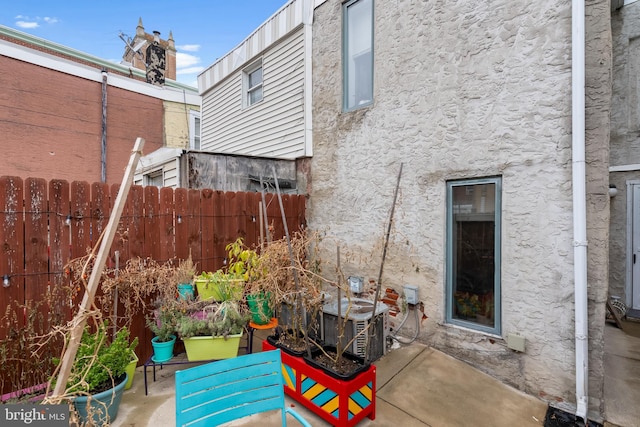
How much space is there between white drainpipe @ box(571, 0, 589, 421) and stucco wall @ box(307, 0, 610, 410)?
0.28 ft

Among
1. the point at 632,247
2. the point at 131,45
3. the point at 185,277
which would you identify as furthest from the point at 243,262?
the point at 131,45

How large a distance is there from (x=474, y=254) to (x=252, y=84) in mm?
5889

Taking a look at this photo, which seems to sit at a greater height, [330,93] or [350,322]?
[330,93]

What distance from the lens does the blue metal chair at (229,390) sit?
1571 mm

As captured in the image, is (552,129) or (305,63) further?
(305,63)

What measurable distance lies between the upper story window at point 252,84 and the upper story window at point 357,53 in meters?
2.57

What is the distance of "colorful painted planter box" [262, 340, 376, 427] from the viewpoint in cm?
240

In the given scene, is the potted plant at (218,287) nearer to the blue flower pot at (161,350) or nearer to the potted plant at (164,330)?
the potted plant at (164,330)

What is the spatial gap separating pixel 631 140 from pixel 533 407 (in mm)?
5112

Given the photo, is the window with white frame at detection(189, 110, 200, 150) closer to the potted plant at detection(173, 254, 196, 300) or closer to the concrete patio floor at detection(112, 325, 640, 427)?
the potted plant at detection(173, 254, 196, 300)

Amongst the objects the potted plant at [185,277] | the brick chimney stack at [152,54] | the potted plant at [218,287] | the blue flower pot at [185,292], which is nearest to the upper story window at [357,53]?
the potted plant at [218,287]

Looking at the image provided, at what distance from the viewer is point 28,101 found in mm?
8484

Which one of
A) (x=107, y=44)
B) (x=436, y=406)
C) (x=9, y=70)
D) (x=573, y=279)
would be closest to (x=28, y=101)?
(x=9, y=70)

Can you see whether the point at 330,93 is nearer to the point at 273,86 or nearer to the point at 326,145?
the point at 326,145
